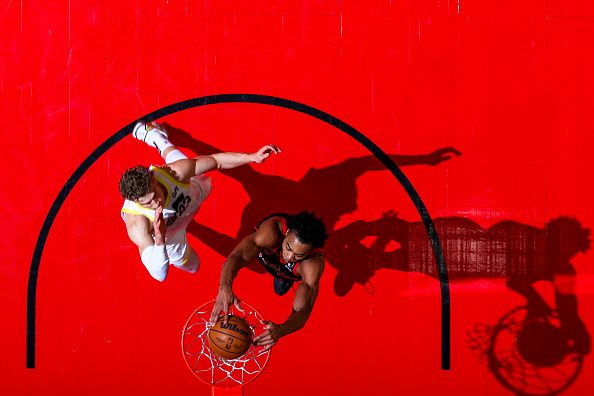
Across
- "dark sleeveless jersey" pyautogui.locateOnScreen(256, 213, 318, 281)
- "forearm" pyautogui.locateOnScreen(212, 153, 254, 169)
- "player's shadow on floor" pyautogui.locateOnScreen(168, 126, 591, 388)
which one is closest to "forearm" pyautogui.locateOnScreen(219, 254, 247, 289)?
"dark sleeveless jersey" pyautogui.locateOnScreen(256, 213, 318, 281)

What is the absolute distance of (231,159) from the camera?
532 cm

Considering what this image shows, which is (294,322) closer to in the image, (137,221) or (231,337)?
(231,337)

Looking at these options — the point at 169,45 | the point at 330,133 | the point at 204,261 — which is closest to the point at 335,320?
the point at 204,261

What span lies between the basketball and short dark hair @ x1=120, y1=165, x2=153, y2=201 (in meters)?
1.04

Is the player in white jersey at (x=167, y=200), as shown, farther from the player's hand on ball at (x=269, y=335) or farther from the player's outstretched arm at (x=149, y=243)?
the player's hand on ball at (x=269, y=335)

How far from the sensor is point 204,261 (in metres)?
6.15

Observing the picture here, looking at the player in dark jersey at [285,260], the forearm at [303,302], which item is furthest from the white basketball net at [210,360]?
the forearm at [303,302]

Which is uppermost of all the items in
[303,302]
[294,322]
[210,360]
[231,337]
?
[303,302]

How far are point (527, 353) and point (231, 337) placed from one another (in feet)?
9.21

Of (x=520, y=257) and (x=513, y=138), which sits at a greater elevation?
(x=513, y=138)

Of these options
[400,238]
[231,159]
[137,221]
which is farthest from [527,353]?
[137,221]

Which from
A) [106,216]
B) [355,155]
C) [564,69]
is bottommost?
[106,216]

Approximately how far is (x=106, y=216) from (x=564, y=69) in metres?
4.24

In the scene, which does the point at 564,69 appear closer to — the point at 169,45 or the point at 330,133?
the point at 330,133
